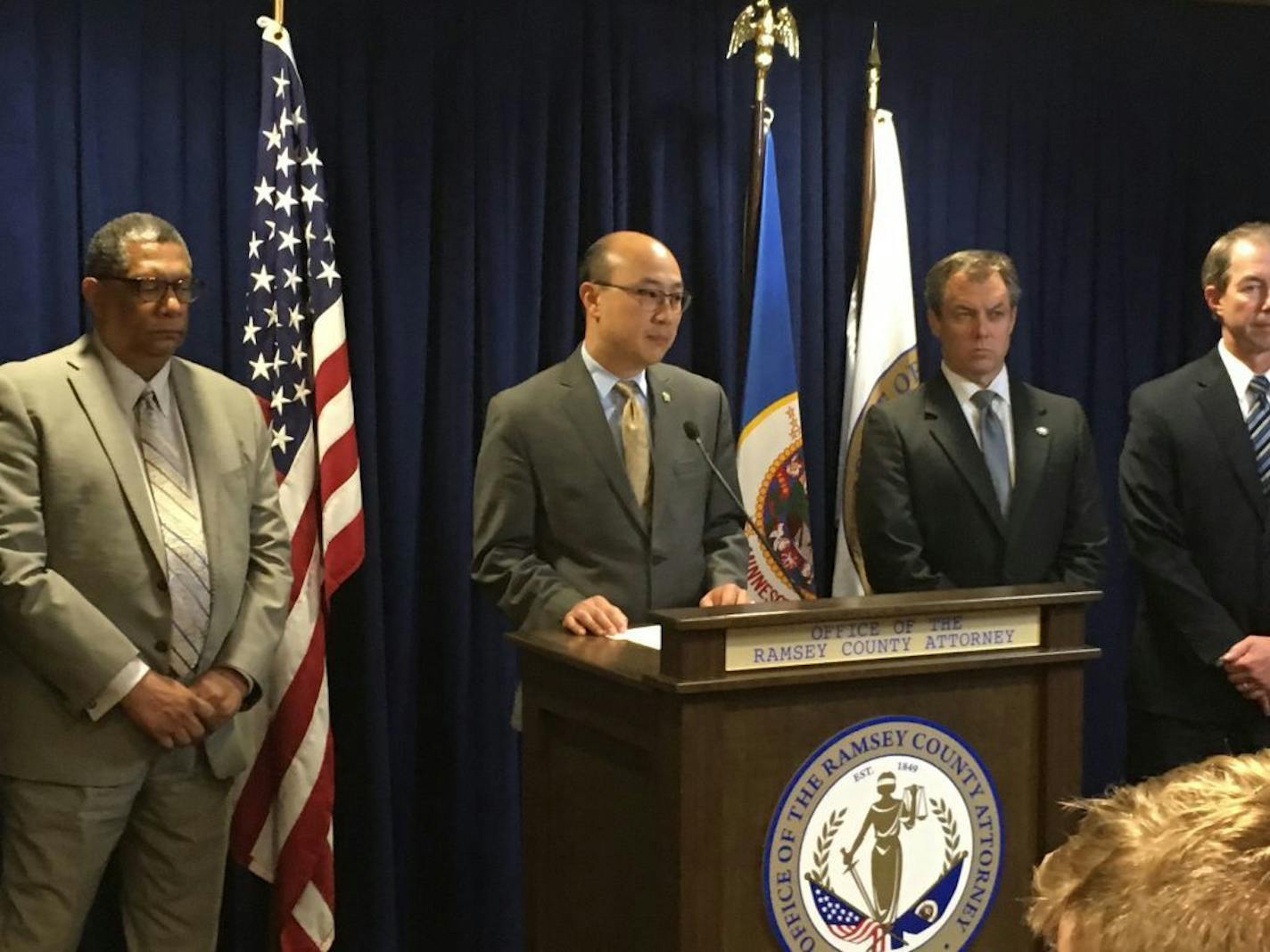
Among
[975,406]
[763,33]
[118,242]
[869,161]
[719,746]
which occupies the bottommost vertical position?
[719,746]

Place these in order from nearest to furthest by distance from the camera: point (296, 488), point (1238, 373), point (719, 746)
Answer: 1. point (719, 746)
2. point (1238, 373)
3. point (296, 488)

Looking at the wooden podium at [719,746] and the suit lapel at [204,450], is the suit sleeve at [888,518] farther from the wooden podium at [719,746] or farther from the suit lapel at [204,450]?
the suit lapel at [204,450]

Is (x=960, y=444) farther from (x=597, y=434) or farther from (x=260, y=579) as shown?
(x=260, y=579)

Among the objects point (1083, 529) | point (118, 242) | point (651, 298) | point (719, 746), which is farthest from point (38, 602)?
point (1083, 529)

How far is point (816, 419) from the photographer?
4.35 m

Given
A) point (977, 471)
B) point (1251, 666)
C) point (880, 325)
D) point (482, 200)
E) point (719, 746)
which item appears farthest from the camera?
point (880, 325)

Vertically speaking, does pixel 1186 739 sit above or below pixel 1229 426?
below

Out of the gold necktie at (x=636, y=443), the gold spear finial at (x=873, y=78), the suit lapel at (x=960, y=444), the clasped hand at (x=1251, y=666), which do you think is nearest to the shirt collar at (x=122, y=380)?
the gold necktie at (x=636, y=443)

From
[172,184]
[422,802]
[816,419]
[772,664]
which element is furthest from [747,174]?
[772,664]

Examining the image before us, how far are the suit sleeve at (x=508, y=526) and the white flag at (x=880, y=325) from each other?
4.52 feet

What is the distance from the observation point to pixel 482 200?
3975 mm

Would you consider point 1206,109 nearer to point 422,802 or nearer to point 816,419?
point 816,419

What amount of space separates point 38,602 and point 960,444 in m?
1.85

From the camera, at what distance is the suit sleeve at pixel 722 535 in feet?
10.1
